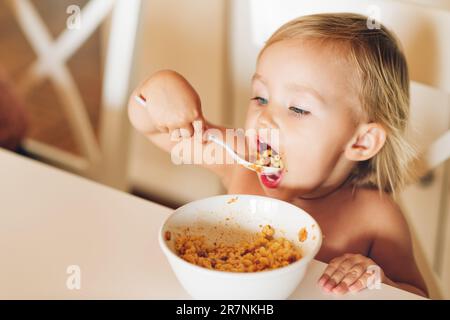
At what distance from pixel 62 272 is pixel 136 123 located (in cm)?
30

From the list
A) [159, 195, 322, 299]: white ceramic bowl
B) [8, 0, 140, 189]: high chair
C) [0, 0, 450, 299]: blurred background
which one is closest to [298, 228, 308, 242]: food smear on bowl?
[159, 195, 322, 299]: white ceramic bowl

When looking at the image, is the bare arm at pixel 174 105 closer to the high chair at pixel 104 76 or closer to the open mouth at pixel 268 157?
A: the open mouth at pixel 268 157

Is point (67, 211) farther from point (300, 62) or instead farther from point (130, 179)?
point (130, 179)

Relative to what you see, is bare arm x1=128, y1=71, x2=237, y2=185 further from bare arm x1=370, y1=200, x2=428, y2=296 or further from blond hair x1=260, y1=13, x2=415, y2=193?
bare arm x1=370, y1=200, x2=428, y2=296

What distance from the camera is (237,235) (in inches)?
29.2

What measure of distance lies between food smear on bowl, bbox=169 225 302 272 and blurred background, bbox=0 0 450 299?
13.1 inches

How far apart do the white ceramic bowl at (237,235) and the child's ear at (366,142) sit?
0.18 metres

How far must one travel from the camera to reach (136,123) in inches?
36.6

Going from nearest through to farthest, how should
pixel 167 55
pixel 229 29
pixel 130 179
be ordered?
1. pixel 229 29
2. pixel 167 55
3. pixel 130 179

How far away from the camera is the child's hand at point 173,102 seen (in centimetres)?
82

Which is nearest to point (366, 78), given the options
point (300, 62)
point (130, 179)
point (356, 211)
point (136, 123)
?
point (300, 62)

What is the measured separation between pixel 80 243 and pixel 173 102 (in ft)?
0.72

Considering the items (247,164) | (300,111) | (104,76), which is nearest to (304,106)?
(300,111)

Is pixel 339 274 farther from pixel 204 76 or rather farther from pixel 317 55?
pixel 204 76
